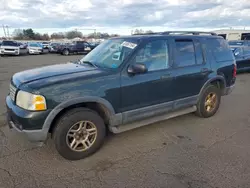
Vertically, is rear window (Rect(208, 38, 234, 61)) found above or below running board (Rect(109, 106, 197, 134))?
above

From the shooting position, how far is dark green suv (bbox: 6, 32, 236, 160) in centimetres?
282

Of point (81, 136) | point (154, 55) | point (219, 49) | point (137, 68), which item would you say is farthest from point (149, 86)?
point (219, 49)

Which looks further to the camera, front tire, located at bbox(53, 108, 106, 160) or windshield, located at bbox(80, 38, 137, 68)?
windshield, located at bbox(80, 38, 137, 68)

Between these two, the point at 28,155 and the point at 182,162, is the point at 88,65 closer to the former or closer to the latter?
the point at 28,155

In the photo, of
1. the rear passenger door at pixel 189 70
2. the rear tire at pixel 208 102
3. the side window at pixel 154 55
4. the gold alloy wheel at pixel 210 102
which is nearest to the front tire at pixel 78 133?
the side window at pixel 154 55

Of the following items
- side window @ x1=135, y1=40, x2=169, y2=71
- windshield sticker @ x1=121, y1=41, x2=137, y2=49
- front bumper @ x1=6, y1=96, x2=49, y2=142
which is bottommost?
front bumper @ x1=6, y1=96, x2=49, y2=142

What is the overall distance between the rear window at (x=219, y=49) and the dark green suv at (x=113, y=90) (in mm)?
36

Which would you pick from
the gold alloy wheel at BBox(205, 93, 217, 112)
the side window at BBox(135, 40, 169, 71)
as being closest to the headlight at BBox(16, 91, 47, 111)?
the side window at BBox(135, 40, 169, 71)

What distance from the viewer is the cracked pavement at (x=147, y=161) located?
2652mm

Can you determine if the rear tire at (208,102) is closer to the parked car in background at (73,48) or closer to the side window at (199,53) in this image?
the side window at (199,53)

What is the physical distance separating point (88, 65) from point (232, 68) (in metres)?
3.47

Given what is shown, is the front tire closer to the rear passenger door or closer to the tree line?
the rear passenger door

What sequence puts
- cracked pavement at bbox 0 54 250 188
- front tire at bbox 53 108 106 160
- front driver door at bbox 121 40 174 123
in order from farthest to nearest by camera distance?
front driver door at bbox 121 40 174 123
front tire at bbox 53 108 106 160
cracked pavement at bbox 0 54 250 188

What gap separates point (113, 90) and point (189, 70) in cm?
173
